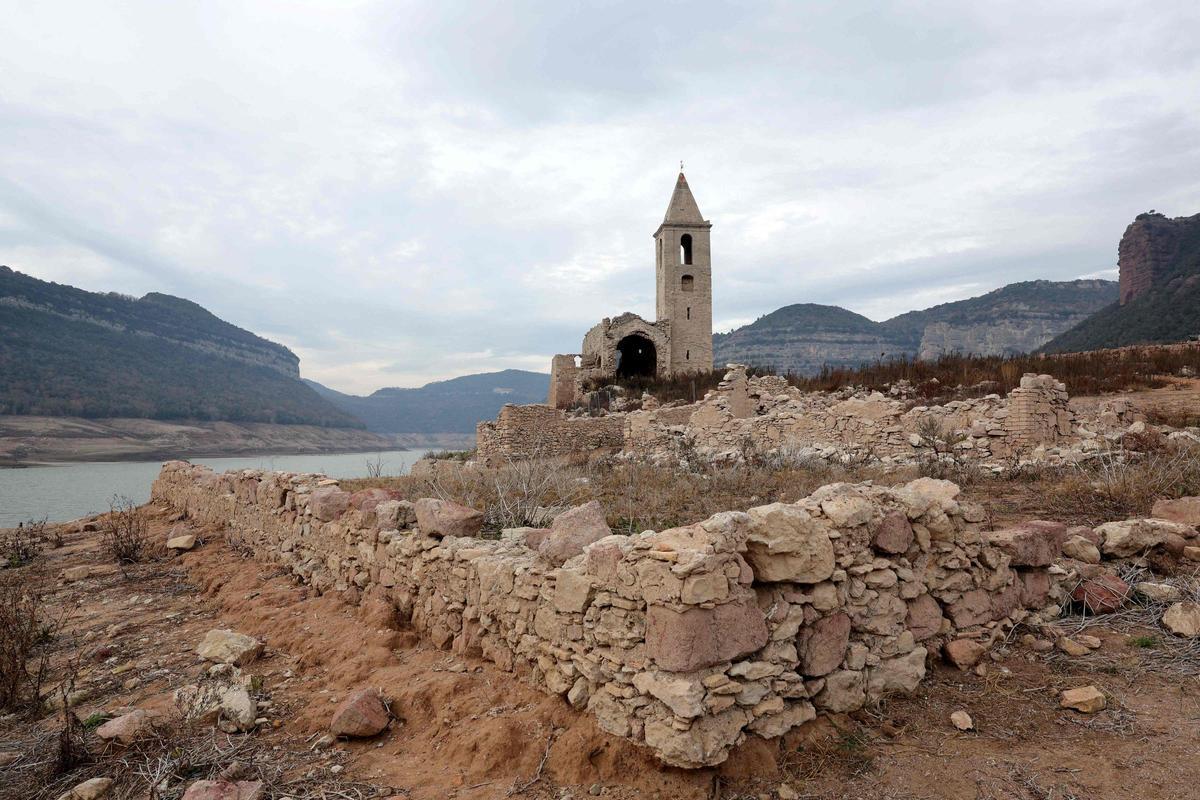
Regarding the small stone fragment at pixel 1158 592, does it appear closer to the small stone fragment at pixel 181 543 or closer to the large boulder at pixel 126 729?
the large boulder at pixel 126 729

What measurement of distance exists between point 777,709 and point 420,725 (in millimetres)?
2143

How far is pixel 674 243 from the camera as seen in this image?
1371 inches

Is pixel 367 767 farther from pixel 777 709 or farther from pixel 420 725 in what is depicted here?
pixel 777 709

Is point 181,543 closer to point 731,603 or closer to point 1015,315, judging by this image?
point 731,603

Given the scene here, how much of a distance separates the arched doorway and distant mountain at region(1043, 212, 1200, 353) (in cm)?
2021

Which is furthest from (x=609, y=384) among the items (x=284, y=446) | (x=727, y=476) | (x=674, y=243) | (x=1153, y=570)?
(x=284, y=446)

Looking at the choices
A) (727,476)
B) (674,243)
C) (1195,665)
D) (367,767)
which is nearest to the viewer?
(367,767)

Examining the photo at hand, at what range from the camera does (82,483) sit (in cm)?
2364

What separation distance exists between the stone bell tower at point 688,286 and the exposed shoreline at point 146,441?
13956 millimetres

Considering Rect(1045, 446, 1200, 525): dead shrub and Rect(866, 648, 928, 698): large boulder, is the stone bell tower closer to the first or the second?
Rect(1045, 446, 1200, 525): dead shrub

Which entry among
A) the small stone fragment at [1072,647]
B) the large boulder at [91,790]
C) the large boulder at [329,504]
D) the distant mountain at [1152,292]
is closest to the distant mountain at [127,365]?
the large boulder at [329,504]

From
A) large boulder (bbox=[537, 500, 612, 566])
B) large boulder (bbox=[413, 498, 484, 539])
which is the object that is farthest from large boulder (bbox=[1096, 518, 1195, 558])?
large boulder (bbox=[413, 498, 484, 539])

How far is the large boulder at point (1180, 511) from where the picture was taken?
5074 millimetres

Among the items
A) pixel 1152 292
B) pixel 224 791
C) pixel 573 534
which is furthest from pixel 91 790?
pixel 1152 292
